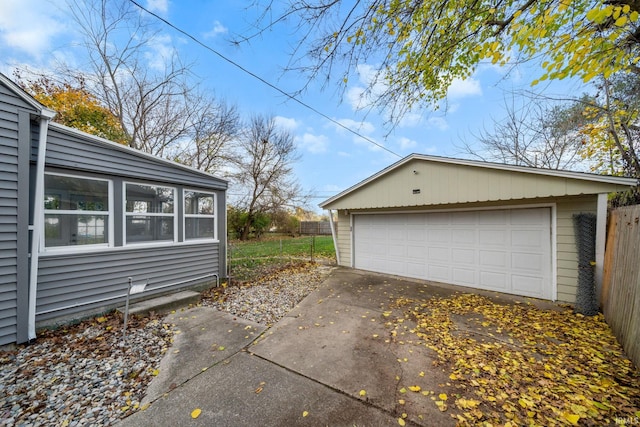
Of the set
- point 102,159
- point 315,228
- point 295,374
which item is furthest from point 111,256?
point 315,228

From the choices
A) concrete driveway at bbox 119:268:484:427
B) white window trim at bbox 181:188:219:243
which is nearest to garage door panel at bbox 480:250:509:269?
concrete driveway at bbox 119:268:484:427

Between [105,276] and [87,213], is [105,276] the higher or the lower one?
the lower one

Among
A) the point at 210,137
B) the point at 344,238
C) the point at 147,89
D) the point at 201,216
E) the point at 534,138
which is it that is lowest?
the point at 344,238

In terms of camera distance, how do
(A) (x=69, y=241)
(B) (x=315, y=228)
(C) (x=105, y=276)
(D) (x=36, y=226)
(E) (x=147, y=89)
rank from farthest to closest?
1. (B) (x=315, y=228)
2. (E) (x=147, y=89)
3. (C) (x=105, y=276)
4. (A) (x=69, y=241)
5. (D) (x=36, y=226)

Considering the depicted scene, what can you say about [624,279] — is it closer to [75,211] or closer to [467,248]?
[467,248]

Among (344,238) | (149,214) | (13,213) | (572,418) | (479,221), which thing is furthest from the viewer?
(344,238)

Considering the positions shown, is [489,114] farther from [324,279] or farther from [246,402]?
[246,402]

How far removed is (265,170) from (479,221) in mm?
14493

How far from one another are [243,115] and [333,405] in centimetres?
1680

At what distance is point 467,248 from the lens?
19.4 ft

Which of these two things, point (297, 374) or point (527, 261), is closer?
point (297, 374)

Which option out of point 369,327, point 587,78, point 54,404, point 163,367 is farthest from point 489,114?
point 54,404

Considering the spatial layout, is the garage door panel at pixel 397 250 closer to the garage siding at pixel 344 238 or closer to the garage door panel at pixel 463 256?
the garage door panel at pixel 463 256

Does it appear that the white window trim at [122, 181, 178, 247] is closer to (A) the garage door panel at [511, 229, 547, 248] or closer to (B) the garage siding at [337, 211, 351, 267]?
(B) the garage siding at [337, 211, 351, 267]
